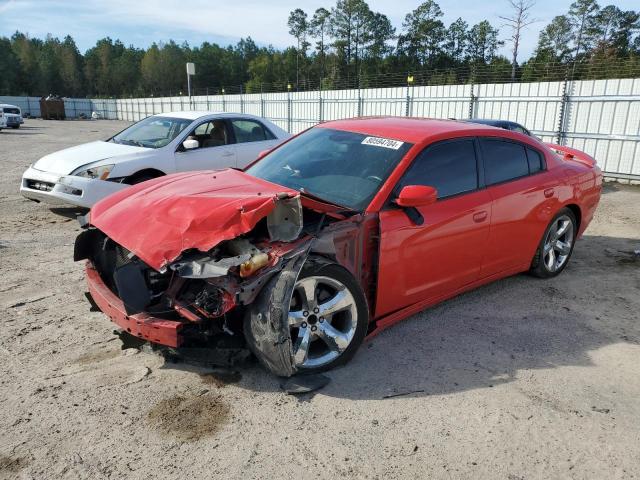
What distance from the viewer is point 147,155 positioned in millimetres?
7105

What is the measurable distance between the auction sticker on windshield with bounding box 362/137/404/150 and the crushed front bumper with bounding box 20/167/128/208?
13.3ft

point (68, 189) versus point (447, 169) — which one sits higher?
point (447, 169)

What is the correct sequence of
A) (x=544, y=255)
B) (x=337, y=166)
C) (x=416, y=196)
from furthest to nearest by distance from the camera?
1. (x=544, y=255)
2. (x=337, y=166)
3. (x=416, y=196)

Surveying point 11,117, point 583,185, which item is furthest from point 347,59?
point 583,185

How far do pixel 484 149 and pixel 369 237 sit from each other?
64.5 inches

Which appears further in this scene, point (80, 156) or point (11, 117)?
point (11, 117)

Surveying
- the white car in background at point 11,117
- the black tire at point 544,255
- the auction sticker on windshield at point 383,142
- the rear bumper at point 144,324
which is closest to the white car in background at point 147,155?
the rear bumper at point 144,324

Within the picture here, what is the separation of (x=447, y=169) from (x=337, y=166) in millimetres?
887

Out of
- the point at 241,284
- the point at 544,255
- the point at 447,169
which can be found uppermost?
the point at 447,169

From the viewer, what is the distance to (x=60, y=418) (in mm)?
2797

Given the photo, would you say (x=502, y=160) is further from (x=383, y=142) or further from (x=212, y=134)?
(x=212, y=134)

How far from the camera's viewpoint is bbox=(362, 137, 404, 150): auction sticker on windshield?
12.8 feet

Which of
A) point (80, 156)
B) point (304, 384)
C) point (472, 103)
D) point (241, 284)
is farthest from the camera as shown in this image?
point (472, 103)

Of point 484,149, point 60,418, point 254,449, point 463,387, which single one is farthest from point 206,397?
point 484,149
